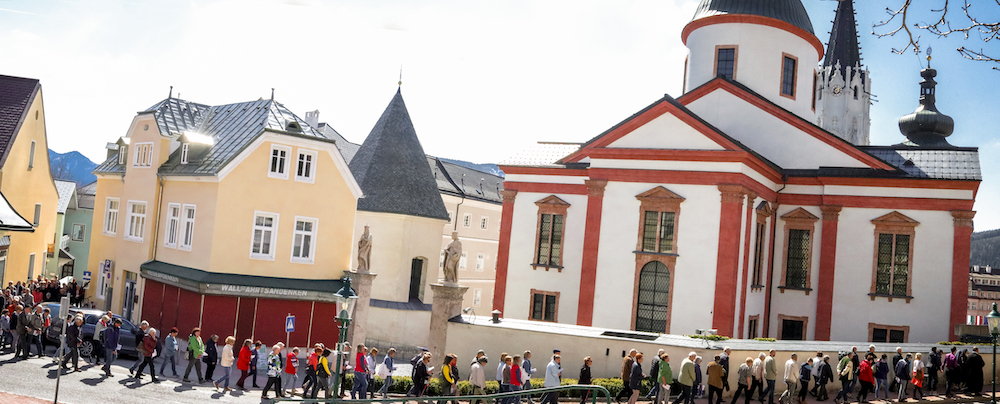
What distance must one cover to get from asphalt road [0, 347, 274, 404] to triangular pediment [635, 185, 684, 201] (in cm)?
1506

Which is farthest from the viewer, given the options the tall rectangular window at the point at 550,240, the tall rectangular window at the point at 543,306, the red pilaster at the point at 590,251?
the tall rectangular window at the point at 550,240

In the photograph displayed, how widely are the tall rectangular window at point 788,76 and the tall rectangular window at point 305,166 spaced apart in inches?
849

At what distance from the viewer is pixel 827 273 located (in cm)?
3000

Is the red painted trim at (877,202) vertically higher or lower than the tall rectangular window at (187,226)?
higher

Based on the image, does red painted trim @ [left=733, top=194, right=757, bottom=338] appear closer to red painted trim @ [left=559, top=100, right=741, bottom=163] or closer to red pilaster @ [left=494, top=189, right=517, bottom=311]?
red painted trim @ [left=559, top=100, right=741, bottom=163]

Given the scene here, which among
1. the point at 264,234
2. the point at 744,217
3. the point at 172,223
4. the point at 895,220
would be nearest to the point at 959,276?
the point at 895,220

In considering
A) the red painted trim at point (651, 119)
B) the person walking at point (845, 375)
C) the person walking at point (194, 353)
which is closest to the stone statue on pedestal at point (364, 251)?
the person walking at point (194, 353)

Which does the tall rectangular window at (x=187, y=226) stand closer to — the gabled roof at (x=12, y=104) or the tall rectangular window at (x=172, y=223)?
the tall rectangular window at (x=172, y=223)

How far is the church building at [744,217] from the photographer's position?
87.5 feet

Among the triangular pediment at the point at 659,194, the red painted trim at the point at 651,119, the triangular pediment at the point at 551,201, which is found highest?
the red painted trim at the point at 651,119

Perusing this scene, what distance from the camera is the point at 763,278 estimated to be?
98.5 feet

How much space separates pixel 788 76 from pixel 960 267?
11.2 m

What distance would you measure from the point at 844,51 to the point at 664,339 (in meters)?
62.1

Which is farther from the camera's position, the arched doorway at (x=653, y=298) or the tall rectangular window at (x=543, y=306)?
the tall rectangular window at (x=543, y=306)
